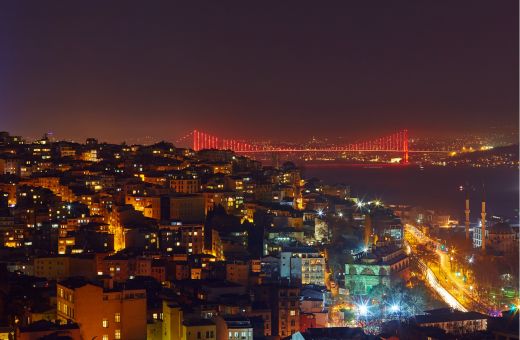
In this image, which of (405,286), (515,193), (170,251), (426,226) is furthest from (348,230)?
(515,193)

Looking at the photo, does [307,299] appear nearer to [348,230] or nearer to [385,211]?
[348,230]

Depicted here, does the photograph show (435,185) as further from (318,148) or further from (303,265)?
(303,265)

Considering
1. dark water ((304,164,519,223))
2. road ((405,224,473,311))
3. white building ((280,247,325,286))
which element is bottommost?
road ((405,224,473,311))

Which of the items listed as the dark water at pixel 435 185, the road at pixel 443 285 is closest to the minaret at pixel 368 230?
the road at pixel 443 285

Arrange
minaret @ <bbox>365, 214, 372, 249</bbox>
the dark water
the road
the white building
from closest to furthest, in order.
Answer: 1. the white building
2. the road
3. minaret @ <bbox>365, 214, 372, 249</bbox>
4. the dark water

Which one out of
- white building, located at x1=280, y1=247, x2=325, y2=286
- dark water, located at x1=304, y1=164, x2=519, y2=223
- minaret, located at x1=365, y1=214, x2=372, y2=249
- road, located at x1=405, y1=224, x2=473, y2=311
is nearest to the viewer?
white building, located at x1=280, y1=247, x2=325, y2=286

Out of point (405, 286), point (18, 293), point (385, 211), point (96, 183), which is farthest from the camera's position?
point (385, 211)

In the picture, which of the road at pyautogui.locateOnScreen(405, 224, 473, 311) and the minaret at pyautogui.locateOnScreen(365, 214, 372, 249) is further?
the minaret at pyautogui.locateOnScreen(365, 214, 372, 249)

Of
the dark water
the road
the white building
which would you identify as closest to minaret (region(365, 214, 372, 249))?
the road

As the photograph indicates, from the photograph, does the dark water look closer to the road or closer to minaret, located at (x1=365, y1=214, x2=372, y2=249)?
minaret, located at (x1=365, y1=214, x2=372, y2=249)
